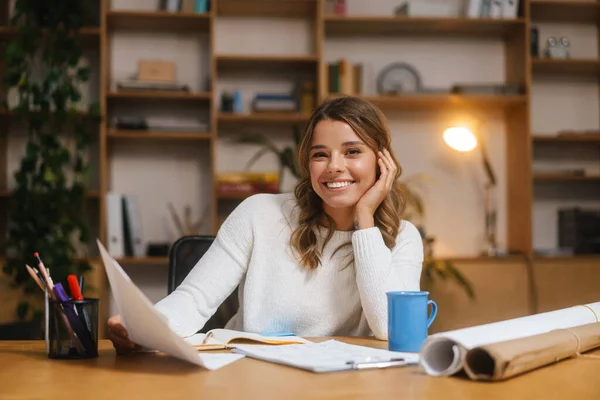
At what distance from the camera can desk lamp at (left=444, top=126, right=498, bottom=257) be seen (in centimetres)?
377

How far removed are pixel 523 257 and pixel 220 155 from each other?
1688 mm

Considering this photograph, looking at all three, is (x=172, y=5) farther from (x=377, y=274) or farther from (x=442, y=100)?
(x=377, y=274)

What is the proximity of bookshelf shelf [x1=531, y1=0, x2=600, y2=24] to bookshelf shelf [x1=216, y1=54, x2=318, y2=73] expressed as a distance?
4.04ft

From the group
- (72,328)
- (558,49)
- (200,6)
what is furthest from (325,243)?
(558,49)

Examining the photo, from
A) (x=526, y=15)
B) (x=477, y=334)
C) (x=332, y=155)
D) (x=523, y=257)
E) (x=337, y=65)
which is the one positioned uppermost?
(x=526, y=15)

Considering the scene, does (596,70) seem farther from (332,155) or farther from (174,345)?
(174,345)

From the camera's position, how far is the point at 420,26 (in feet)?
13.1

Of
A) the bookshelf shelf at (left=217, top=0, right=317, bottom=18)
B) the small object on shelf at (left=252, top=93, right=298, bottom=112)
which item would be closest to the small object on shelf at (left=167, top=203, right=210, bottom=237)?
the small object on shelf at (left=252, top=93, right=298, bottom=112)

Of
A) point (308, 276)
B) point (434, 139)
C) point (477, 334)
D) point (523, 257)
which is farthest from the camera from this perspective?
point (434, 139)

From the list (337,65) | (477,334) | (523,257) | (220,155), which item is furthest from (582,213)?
(477,334)

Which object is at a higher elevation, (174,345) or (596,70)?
(596,70)

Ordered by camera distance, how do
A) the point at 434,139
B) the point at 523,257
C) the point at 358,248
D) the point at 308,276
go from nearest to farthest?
the point at 358,248
the point at 308,276
the point at 523,257
the point at 434,139

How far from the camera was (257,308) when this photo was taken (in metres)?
1.90

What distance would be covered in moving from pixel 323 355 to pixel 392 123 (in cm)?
300
